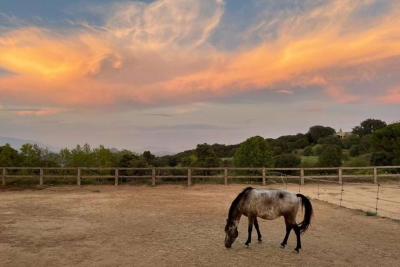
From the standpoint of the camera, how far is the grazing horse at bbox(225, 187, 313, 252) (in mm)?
6238

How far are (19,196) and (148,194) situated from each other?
562 cm

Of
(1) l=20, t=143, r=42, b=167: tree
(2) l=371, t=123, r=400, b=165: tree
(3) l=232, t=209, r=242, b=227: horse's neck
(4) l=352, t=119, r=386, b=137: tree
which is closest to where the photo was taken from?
(3) l=232, t=209, r=242, b=227: horse's neck

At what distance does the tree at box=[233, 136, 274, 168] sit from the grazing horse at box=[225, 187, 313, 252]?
55.9ft

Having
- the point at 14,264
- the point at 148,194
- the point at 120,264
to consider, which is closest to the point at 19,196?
the point at 148,194

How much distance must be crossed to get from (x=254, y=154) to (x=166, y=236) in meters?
17.2

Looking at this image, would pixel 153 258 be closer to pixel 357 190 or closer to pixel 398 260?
pixel 398 260

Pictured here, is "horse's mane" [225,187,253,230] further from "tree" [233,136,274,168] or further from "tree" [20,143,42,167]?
"tree" [20,143,42,167]

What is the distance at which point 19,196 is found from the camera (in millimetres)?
13578

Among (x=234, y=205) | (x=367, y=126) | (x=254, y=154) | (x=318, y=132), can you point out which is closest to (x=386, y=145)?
(x=254, y=154)

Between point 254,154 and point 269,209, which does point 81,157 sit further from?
point 269,209

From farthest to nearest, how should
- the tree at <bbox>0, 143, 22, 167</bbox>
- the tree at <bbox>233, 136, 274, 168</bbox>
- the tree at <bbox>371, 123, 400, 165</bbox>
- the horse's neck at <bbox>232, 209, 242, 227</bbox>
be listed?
the tree at <bbox>371, 123, 400, 165</bbox>, the tree at <bbox>233, 136, 274, 168</bbox>, the tree at <bbox>0, 143, 22, 167</bbox>, the horse's neck at <bbox>232, 209, 242, 227</bbox>

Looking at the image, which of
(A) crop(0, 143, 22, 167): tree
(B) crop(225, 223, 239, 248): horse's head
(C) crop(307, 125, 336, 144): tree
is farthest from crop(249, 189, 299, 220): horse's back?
(C) crop(307, 125, 336, 144): tree

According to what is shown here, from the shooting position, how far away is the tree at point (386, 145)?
23969 mm

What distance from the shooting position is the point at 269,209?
6.34m
